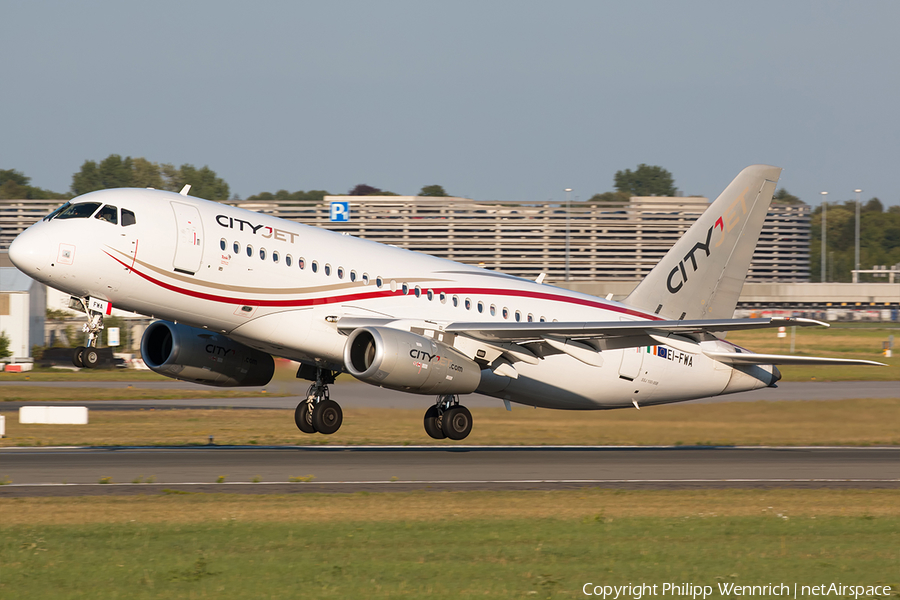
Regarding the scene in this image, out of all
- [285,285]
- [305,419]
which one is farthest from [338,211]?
[285,285]

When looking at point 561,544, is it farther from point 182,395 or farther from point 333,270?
point 182,395

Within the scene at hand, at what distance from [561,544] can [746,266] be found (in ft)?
71.3

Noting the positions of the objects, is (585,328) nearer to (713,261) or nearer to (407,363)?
(407,363)

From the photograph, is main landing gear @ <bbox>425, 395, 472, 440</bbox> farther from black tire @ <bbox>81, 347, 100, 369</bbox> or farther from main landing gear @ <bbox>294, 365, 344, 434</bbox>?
black tire @ <bbox>81, 347, 100, 369</bbox>

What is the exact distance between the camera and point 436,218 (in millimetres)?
148750

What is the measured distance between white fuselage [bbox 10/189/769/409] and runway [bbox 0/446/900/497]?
8.83 ft

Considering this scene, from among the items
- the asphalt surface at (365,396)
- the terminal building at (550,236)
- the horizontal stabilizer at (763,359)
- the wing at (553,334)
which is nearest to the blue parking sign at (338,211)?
the asphalt surface at (365,396)

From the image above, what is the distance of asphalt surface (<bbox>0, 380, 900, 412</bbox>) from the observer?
3612 centimetres

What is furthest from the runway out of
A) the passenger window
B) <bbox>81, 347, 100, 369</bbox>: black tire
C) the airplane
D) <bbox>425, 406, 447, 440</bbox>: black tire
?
the passenger window

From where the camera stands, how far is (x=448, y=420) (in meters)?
29.3

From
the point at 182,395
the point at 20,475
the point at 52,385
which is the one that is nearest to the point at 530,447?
the point at 20,475

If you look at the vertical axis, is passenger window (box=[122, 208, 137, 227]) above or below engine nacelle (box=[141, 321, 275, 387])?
above

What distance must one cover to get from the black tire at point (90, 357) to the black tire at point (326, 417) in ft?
25.0

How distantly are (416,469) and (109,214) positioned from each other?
9555mm
